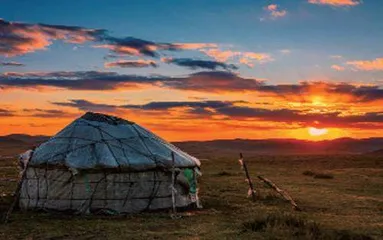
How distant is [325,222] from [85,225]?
7.04 meters

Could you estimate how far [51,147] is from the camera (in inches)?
739

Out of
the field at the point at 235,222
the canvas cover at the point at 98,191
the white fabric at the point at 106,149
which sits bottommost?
the field at the point at 235,222

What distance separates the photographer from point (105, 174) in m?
17.7

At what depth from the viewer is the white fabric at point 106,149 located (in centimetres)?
1764

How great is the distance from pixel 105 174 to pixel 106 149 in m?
0.94

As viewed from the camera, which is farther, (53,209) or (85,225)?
(53,209)

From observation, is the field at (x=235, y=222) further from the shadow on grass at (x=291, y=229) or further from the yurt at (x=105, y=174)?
the yurt at (x=105, y=174)

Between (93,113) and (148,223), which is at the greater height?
(93,113)

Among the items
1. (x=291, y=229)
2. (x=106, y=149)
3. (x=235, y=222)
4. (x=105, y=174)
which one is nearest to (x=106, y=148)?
(x=106, y=149)

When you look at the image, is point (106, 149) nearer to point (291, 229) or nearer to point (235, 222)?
A: point (235, 222)

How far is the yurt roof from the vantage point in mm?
Result: 17641

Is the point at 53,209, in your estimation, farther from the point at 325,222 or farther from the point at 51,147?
the point at 325,222

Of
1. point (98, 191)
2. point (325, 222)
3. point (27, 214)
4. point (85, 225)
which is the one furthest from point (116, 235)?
point (325, 222)

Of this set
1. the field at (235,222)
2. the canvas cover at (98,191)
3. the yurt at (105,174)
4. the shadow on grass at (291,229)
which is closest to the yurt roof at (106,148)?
the yurt at (105,174)
